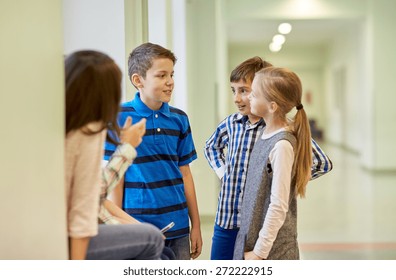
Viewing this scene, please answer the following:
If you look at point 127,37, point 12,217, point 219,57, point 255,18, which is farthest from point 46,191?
point 255,18

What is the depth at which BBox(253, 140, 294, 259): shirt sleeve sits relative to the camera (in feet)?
3.47

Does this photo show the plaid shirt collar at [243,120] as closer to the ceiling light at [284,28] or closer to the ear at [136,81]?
the ear at [136,81]

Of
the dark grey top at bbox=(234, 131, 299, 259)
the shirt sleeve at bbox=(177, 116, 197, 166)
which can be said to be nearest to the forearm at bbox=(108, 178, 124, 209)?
the shirt sleeve at bbox=(177, 116, 197, 166)

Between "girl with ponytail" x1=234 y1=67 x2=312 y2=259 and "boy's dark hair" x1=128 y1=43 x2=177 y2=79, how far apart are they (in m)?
0.19

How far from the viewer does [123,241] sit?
91 centimetres

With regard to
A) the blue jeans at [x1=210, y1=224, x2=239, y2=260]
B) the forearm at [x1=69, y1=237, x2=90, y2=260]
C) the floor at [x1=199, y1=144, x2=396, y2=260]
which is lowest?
the floor at [x1=199, y1=144, x2=396, y2=260]

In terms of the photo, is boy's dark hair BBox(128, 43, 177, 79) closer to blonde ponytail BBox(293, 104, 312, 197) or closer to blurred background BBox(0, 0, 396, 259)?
blurred background BBox(0, 0, 396, 259)

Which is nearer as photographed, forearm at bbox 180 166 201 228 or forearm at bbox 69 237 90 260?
forearm at bbox 69 237 90 260

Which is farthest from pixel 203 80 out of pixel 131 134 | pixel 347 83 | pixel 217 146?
pixel 347 83

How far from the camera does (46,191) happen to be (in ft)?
2.92

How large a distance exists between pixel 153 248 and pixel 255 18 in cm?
99

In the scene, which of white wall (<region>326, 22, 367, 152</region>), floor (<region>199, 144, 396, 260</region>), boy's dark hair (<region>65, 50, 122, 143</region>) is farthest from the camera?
white wall (<region>326, 22, 367, 152</region>)

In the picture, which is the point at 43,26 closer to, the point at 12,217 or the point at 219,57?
the point at 12,217

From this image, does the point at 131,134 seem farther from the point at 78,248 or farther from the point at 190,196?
the point at 190,196
